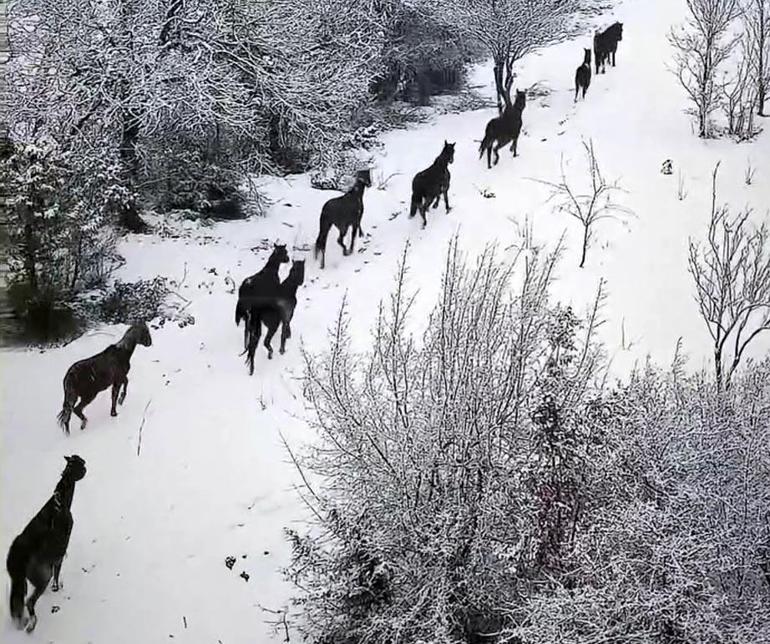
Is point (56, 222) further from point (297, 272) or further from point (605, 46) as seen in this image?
point (605, 46)

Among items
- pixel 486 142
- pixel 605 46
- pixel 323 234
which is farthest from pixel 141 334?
pixel 605 46

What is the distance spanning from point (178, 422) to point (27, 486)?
160cm

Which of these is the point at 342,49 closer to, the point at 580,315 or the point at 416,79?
the point at 416,79

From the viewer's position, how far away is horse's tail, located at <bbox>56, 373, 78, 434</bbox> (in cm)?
701

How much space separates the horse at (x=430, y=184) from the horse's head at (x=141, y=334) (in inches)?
206

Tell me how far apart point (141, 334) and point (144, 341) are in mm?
107

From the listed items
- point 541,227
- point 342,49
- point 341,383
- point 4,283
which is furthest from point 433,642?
point 342,49

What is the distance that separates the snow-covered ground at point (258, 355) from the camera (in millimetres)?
5816

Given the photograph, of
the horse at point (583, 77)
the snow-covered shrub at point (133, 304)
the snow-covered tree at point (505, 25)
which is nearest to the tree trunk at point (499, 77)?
the snow-covered tree at point (505, 25)

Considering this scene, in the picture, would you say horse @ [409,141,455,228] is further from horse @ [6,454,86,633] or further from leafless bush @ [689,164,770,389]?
horse @ [6,454,86,633]

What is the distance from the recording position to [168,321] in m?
9.42

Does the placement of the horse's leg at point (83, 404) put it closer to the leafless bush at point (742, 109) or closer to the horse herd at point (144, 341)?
the horse herd at point (144, 341)

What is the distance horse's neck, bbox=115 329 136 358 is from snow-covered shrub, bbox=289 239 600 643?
3.01m

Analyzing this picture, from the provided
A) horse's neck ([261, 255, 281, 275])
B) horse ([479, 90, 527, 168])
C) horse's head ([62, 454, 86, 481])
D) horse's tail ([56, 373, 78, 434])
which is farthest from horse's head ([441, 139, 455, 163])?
horse's head ([62, 454, 86, 481])
